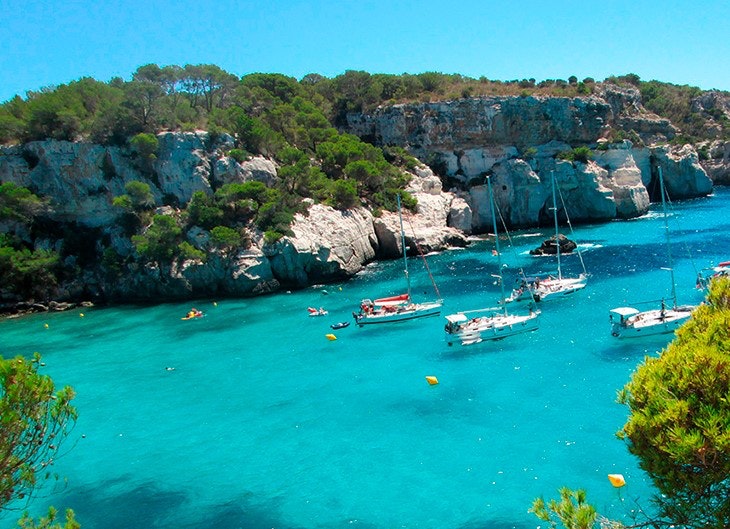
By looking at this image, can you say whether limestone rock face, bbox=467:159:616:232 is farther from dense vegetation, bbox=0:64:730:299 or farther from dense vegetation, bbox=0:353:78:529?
dense vegetation, bbox=0:353:78:529

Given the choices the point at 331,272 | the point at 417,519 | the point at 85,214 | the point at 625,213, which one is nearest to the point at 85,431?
the point at 417,519

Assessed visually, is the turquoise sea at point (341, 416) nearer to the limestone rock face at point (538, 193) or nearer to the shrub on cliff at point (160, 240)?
the shrub on cliff at point (160, 240)

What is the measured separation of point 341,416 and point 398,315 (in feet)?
45.0

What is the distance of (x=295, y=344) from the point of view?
3147 centimetres

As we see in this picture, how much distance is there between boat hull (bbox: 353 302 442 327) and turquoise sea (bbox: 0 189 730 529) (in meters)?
0.72

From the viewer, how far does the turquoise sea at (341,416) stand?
15.5m

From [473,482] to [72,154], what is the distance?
161ft

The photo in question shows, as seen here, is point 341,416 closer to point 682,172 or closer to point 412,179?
point 412,179

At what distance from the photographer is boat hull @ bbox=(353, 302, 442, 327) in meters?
34.1

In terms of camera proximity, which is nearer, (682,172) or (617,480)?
(617,480)

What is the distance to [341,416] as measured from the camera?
838 inches

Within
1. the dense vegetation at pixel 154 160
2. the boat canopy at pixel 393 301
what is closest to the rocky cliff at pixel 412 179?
the dense vegetation at pixel 154 160

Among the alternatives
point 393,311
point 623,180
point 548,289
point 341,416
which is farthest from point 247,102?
point 341,416

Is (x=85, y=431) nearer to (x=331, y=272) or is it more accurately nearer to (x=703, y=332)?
(x=703, y=332)
